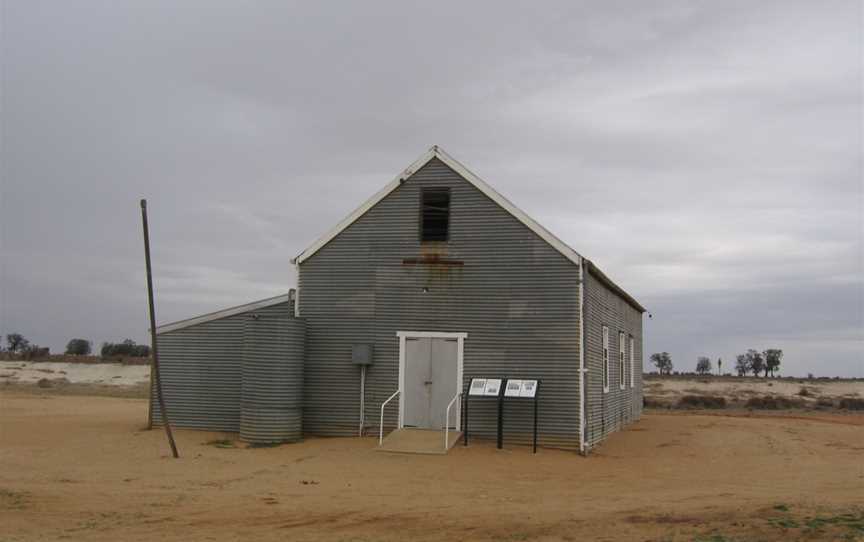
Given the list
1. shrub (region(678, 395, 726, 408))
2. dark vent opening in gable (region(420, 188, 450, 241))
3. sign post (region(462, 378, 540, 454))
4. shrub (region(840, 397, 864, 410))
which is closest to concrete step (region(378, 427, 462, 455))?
sign post (region(462, 378, 540, 454))

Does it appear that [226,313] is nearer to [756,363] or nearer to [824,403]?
[824,403]

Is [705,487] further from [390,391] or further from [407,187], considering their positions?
[407,187]

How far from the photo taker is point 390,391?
19.8 m

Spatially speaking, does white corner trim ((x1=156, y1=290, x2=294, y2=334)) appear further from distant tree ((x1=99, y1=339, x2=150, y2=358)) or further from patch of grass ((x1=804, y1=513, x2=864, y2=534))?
distant tree ((x1=99, y1=339, x2=150, y2=358))

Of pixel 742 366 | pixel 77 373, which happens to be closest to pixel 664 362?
pixel 742 366

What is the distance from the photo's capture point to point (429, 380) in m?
19.6

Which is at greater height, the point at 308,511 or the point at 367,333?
the point at 367,333

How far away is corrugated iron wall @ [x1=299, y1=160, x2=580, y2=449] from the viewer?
1888cm

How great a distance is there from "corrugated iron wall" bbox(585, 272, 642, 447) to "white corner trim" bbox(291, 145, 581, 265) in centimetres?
106

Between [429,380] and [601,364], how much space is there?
5219 mm

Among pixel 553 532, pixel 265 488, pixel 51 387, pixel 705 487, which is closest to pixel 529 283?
pixel 705 487

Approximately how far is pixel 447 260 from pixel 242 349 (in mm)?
5758

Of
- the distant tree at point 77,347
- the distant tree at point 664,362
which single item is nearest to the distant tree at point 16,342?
the distant tree at point 77,347

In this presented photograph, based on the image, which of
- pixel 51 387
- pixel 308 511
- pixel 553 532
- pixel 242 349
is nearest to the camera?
pixel 553 532
